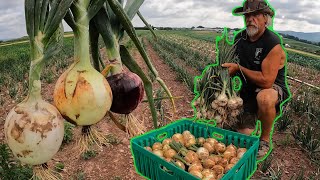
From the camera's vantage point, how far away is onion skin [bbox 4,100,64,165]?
514 mm

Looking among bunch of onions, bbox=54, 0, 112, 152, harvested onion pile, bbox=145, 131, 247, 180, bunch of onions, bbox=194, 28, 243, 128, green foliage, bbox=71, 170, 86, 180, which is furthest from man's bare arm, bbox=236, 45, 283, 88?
bunch of onions, bbox=54, 0, 112, 152

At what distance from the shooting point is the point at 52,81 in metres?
7.60

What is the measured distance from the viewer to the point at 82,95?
504 millimetres

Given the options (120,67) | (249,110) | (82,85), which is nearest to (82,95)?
(82,85)

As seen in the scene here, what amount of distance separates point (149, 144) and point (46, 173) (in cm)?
156

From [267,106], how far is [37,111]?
7.92 ft

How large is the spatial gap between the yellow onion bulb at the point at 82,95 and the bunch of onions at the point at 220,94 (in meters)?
2.14

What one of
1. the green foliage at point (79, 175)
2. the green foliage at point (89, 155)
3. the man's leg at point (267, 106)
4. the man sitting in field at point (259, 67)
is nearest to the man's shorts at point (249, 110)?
the man sitting in field at point (259, 67)

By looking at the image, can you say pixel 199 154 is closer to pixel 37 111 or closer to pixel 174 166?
pixel 174 166

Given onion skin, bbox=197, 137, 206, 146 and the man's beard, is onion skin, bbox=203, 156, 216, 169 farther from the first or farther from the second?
the man's beard

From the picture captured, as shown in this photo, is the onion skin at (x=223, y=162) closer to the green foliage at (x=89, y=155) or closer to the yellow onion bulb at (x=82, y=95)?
the yellow onion bulb at (x=82, y=95)

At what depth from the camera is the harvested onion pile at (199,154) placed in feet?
6.25

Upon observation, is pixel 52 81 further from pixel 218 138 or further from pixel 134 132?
pixel 134 132

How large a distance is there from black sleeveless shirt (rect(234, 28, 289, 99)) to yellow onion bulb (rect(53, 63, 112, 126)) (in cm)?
224
